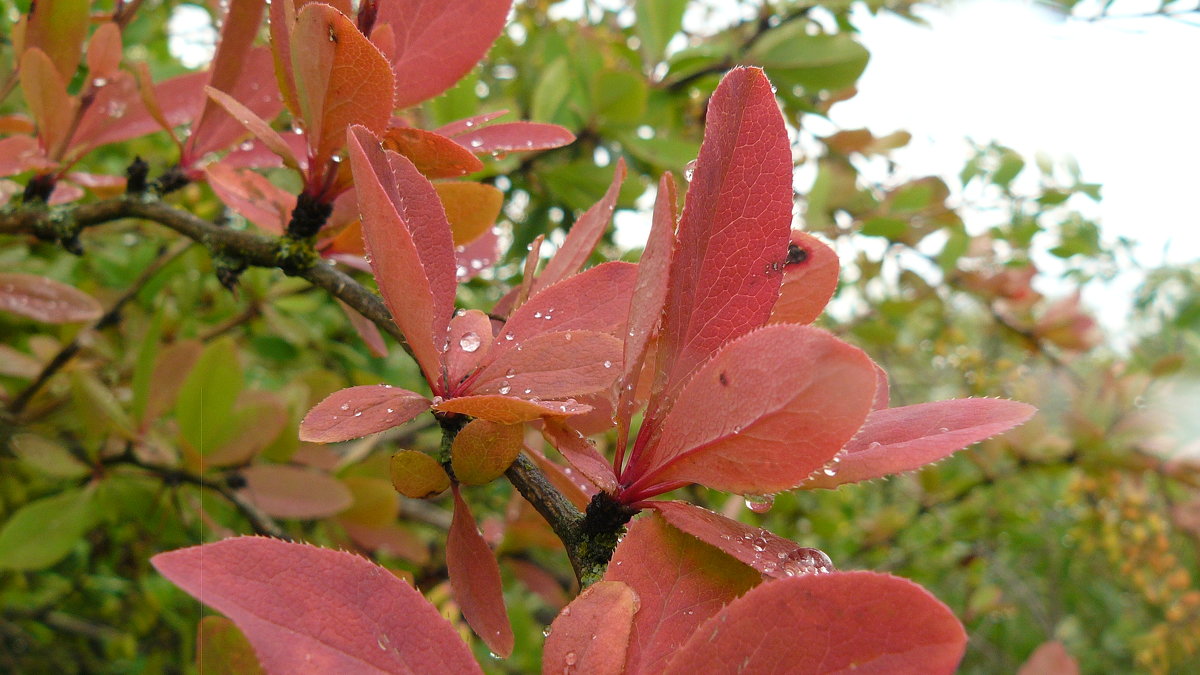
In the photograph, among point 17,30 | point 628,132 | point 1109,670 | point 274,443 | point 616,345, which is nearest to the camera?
point 616,345

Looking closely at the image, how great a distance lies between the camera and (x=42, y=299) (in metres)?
0.83

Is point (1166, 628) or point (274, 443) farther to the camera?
point (1166, 628)

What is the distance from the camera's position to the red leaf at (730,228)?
1.25 feet

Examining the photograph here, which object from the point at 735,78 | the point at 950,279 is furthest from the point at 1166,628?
the point at 735,78

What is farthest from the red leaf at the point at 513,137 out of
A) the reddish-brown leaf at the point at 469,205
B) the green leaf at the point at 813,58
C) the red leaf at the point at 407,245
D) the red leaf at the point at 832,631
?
the green leaf at the point at 813,58

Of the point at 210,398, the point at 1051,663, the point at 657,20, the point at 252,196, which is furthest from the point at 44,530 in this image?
the point at 1051,663

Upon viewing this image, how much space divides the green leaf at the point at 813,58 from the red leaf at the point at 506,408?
3.10 feet

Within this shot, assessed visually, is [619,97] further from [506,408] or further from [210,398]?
[506,408]

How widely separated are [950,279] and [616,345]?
1.76 meters

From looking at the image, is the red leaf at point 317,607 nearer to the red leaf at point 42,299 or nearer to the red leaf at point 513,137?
the red leaf at point 513,137

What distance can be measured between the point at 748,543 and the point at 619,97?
90 centimetres

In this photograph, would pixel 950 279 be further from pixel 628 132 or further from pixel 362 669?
pixel 362 669

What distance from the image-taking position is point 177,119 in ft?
2.55

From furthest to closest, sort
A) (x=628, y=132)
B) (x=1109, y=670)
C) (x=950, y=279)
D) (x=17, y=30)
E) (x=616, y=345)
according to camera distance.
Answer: (x=1109, y=670) < (x=950, y=279) < (x=628, y=132) < (x=17, y=30) < (x=616, y=345)
